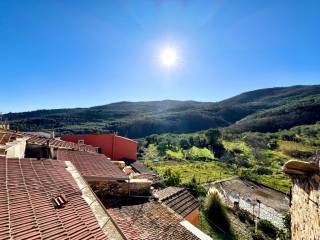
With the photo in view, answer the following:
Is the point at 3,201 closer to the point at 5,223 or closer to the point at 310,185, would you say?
the point at 5,223

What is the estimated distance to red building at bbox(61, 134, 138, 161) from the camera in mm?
25391

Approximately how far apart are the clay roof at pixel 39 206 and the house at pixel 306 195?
118 inches

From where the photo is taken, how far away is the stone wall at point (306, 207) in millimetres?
3799

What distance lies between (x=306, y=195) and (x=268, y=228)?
17134 mm

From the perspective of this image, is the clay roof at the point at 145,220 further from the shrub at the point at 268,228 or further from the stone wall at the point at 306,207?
the shrub at the point at 268,228

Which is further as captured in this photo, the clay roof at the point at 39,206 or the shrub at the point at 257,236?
the shrub at the point at 257,236

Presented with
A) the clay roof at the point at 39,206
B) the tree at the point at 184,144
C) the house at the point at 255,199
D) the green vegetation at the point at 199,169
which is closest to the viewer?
the clay roof at the point at 39,206

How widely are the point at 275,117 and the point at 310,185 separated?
10878 centimetres

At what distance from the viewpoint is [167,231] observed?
895cm

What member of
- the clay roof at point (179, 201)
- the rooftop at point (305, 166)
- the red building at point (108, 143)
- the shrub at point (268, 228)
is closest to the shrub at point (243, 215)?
the shrub at point (268, 228)

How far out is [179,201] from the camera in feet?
44.9

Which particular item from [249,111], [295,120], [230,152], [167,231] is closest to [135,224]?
[167,231]

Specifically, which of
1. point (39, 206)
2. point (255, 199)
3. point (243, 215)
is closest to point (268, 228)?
point (243, 215)

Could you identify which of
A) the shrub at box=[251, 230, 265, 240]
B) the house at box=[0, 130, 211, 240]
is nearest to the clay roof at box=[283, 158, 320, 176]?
the house at box=[0, 130, 211, 240]
